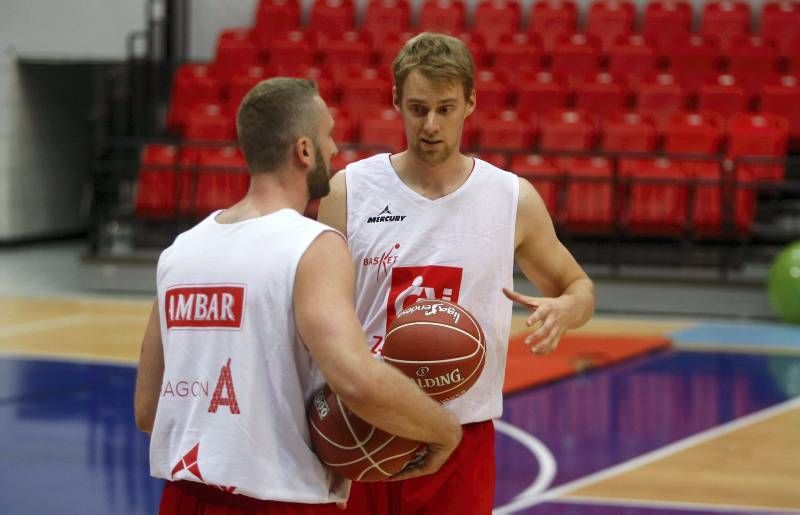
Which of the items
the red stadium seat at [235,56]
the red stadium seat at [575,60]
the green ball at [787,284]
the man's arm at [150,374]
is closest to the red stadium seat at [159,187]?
the red stadium seat at [235,56]

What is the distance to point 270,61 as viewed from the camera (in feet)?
49.2

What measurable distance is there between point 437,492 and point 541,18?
39.7 feet

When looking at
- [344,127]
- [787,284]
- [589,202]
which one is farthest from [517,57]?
[787,284]

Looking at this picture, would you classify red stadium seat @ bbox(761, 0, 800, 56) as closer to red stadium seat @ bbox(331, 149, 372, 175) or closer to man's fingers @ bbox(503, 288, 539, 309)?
red stadium seat @ bbox(331, 149, 372, 175)

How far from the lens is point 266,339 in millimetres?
2631

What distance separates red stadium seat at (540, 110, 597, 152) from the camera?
1271cm

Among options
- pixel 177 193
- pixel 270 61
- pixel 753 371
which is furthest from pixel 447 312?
pixel 270 61

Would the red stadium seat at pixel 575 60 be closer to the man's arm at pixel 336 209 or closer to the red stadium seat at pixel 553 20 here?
the red stadium seat at pixel 553 20

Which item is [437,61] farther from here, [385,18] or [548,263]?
[385,18]

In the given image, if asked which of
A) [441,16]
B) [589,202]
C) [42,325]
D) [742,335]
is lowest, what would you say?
[42,325]

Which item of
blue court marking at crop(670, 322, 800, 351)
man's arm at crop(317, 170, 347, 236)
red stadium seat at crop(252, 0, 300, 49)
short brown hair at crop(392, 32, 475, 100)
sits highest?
red stadium seat at crop(252, 0, 300, 49)

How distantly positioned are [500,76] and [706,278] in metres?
3.47

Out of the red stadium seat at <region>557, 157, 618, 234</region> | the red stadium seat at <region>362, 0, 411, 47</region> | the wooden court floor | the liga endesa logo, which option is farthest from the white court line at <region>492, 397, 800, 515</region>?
the red stadium seat at <region>362, 0, 411, 47</region>

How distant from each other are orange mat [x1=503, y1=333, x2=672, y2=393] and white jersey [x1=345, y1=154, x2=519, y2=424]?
4.68m
